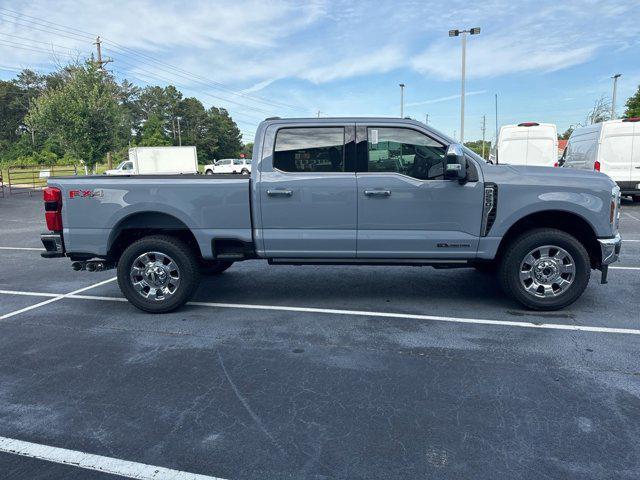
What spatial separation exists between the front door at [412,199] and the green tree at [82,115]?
28.4 meters

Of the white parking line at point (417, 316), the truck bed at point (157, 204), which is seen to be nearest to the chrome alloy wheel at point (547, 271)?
the white parking line at point (417, 316)

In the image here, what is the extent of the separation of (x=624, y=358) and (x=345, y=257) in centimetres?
272

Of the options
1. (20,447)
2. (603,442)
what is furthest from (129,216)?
(603,442)

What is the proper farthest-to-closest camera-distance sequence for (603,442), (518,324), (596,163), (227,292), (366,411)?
(596,163) → (227,292) → (518,324) → (366,411) → (603,442)

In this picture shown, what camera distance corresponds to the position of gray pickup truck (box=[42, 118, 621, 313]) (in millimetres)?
5031

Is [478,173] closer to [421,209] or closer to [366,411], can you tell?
[421,209]

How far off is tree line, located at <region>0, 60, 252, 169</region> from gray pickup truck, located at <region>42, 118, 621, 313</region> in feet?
89.0

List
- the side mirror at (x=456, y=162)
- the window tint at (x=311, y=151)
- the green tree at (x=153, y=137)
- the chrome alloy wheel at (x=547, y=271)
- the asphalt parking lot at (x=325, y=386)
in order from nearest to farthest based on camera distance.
Answer: the asphalt parking lot at (x=325, y=386)
the side mirror at (x=456, y=162)
the chrome alloy wheel at (x=547, y=271)
the window tint at (x=311, y=151)
the green tree at (x=153, y=137)

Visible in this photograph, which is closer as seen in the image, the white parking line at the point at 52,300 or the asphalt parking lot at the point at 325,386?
the asphalt parking lot at the point at 325,386

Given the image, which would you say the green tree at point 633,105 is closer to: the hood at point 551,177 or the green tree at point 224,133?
the hood at point 551,177

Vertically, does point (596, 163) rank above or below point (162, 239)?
above

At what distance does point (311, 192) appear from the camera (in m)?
5.14

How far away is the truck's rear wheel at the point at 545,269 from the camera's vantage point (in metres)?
5.03

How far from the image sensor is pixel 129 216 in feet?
17.5
